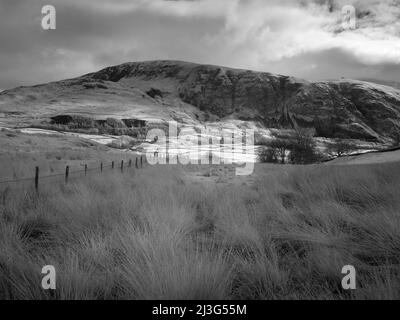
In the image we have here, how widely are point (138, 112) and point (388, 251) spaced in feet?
419

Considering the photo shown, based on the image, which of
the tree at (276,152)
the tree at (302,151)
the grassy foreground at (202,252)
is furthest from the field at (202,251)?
the tree at (302,151)

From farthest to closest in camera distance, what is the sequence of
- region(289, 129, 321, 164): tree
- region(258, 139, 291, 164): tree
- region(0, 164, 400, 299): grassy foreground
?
region(258, 139, 291, 164): tree → region(289, 129, 321, 164): tree → region(0, 164, 400, 299): grassy foreground

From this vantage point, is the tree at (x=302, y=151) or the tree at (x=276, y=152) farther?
the tree at (x=276, y=152)

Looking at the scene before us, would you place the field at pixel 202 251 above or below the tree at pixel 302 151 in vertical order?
below

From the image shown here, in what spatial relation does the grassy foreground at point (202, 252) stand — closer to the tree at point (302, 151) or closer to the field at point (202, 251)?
the field at point (202, 251)

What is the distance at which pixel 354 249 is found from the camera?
10.6 feet

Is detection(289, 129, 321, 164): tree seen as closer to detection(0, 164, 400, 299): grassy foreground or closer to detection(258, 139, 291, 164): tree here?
detection(258, 139, 291, 164): tree

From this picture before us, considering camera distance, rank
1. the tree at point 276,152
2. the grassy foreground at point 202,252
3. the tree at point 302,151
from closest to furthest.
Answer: the grassy foreground at point 202,252, the tree at point 302,151, the tree at point 276,152

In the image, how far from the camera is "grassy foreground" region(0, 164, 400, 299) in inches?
92.3

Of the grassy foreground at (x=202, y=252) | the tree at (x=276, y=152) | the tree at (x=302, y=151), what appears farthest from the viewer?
the tree at (x=276, y=152)

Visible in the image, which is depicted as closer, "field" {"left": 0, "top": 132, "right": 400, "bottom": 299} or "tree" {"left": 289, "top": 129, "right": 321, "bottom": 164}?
"field" {"left": 0, "top": 132, "right": 400, "bottom": 299}

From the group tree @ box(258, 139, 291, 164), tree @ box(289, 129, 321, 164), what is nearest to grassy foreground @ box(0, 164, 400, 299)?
tree @ box(258, 139, 291, 164)

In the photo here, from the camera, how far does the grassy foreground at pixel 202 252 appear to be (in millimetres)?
2344

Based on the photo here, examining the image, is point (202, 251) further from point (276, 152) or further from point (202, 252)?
point (276, 152)
